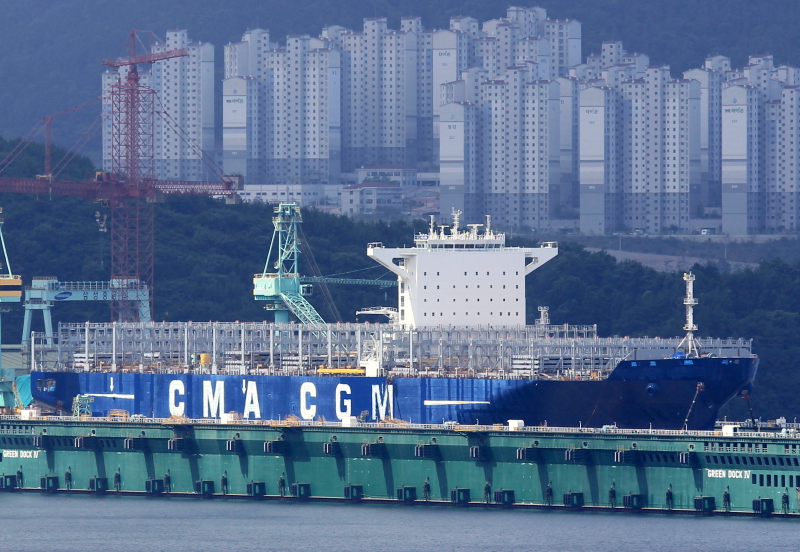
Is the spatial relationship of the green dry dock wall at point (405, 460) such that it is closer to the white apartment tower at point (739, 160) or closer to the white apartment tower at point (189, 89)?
the white apartment tower at point (739, 160)

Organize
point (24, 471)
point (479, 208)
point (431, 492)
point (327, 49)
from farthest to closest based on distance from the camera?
1. point (327, 49)
2. point (479, 208)
3. point (24, 471)
4. point (431, 492)

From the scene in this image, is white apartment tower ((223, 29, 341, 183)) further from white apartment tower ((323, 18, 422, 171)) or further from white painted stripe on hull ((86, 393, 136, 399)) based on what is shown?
white painted stripe on hull ((86, 393, 136, 399))

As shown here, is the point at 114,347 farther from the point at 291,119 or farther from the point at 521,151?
the point at 291,119

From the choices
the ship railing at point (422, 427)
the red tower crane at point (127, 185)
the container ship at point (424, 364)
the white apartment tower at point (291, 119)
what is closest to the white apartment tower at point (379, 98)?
the white apartment tower at point (291, 119)

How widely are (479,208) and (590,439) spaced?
10012cm

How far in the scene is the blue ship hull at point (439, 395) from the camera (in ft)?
186

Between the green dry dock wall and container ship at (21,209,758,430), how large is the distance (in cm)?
248

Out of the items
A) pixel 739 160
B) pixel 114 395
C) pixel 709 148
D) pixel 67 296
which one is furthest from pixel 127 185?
pixel 709 148

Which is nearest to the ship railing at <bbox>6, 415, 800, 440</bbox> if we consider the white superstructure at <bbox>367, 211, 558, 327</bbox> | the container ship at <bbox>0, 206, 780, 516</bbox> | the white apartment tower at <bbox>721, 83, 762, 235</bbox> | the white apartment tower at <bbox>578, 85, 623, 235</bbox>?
the container ship at <bbox>0, 206, 780, 516</bbox>

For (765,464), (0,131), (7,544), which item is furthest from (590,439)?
(0,131)

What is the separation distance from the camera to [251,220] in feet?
375

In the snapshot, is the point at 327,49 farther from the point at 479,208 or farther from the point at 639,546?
the point at 639,546

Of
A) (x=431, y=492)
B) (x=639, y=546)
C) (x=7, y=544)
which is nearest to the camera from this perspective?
(x=639, y=546)

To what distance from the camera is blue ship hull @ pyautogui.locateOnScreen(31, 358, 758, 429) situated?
56750 mm
